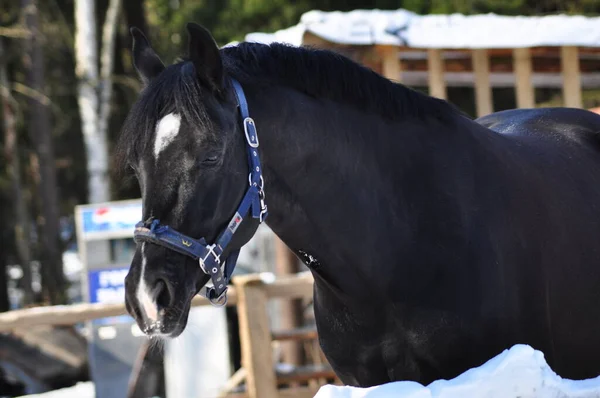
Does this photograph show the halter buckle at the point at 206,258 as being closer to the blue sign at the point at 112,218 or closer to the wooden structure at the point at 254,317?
the wooden structure at the point at 254,317

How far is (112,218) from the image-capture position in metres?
7.36

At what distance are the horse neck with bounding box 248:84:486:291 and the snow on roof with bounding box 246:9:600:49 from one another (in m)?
3.45

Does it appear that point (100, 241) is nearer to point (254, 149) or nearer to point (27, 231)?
point (254, 149)

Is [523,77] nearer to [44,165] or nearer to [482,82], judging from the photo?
[482,82]

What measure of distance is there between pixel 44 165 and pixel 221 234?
33.5 ft

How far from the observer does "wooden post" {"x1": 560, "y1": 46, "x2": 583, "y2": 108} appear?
7363mm

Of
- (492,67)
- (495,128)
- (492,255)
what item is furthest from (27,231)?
(492,255)

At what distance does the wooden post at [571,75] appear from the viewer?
736 centimetres

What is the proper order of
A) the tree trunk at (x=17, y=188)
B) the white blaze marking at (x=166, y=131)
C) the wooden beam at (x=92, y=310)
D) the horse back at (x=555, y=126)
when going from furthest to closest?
the tree trunk at (x=17, y=188) < the wooden beam at (x=92, y=310) < the horse back at (x=555, y=126) < the white blaze marking at (x=166, y=131)

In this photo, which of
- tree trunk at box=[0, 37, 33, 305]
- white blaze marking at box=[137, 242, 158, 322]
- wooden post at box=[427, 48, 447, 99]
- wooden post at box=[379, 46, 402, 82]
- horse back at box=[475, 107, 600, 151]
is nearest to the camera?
white blaze marking at box=[137, 242, 158, 322]

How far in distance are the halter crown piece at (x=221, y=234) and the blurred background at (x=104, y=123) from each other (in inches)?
16.3

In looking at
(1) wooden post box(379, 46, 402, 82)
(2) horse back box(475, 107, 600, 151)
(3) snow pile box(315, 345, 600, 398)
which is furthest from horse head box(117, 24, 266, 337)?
(1) wooden post box(379, 46, 402, 82)

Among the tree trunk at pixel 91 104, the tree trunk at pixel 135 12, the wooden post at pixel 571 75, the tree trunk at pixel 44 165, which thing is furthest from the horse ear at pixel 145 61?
the tree trunk at pixel 135 12

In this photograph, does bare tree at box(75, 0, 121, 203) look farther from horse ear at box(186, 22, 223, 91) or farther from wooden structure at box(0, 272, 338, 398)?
horse ear at box(186, 22, 223, 91)
